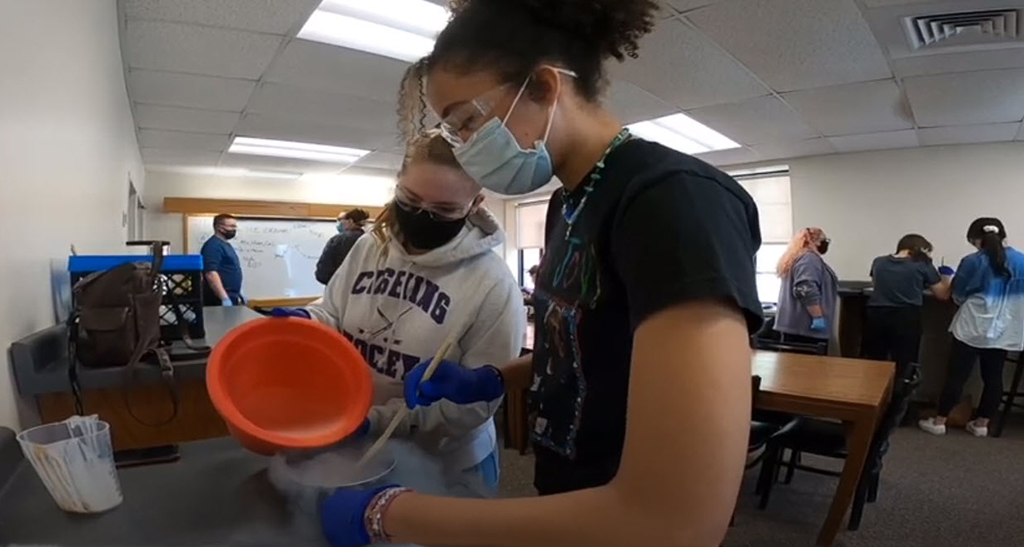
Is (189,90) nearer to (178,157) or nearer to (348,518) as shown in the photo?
(178,157)

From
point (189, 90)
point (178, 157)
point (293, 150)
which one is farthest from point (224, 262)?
point (189, 90)

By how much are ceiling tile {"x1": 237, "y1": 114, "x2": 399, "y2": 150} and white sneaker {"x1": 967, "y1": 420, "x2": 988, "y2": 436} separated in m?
4.52

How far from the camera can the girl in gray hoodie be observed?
115 centimetres

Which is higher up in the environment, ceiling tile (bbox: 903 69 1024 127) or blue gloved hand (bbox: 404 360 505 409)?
ceiling tile (bbox: 903 69 1024 127)

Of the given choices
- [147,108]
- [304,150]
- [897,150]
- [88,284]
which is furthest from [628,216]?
[897,150]

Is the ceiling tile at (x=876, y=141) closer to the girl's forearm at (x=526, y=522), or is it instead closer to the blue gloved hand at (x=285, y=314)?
the blue gloved hand at (x=285, y=314)

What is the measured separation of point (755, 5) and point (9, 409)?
8.79 feet

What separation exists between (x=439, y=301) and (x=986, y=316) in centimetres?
433

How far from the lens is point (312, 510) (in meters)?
0.71

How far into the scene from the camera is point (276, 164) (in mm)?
5949

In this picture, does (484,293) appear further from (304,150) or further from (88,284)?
(304,150)

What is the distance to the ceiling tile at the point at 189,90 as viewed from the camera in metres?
3.23

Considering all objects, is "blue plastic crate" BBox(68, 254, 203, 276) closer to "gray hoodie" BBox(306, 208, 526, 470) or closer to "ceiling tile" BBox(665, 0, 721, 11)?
"gray hoodie" BBox(306, 208, 526, 470)

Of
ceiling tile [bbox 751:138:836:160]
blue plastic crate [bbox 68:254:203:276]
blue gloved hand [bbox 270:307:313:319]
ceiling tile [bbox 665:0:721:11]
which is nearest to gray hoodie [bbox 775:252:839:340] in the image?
ceiling tile [bbox 751:138:836:160]
